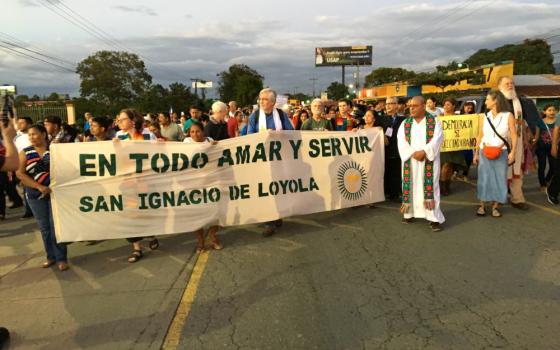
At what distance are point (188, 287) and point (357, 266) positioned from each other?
70.0 inches

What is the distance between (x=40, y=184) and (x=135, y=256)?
1.31 meters

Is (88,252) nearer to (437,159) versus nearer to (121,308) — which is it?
(121,308)

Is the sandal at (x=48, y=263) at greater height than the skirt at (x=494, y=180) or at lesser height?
lesser

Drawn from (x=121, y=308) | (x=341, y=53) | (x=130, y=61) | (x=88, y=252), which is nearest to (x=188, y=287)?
(x=121, y=308)

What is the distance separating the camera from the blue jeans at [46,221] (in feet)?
15.5

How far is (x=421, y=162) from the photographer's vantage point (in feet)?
19.1

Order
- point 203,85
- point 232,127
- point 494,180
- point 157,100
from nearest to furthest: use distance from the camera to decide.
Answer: point 494,180, point 232,127, point 157,100, point 203,85

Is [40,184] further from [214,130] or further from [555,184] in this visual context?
[555,184]

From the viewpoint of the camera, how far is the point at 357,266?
15.0ft

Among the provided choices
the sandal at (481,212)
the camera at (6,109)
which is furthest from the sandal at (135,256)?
the sandal at (481,212)

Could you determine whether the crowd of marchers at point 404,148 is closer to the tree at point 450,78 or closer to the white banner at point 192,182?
the white banner at point 192,182

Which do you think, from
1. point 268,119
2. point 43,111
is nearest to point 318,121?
point 268,119

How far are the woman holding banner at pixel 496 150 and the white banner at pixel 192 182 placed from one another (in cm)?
199

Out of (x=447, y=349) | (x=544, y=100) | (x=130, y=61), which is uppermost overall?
(x=130, y=61)
